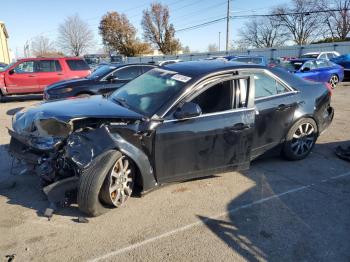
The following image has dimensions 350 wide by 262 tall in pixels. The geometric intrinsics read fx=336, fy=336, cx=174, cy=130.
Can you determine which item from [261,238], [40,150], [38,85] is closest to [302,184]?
[261,238]

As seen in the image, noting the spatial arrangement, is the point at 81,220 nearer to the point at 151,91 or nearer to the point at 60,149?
the point at 60,149

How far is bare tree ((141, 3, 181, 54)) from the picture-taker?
62.2 metres

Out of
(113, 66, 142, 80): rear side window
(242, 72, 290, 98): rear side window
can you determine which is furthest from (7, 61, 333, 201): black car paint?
(113, 66, 142, 80): rear side window

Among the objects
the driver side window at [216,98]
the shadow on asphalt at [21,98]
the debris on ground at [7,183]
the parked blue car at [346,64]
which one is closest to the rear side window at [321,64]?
the parked blue car at [346,64]

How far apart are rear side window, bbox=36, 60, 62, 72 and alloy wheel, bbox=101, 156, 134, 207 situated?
11.3 m

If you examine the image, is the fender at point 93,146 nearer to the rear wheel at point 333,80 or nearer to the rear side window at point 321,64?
the rear side window at point 321,64

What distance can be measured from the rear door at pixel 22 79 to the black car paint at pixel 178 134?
389 inches

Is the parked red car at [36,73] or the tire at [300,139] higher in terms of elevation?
the parked red car at [36,73]

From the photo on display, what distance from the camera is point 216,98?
448 centimetres

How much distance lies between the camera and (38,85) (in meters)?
13.7

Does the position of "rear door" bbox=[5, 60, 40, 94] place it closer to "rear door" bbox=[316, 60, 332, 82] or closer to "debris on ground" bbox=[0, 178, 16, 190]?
"debris on ground" bbox=[0, 178, 16, 190]

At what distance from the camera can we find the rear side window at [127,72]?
10.3 metres

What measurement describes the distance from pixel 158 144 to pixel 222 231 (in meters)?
1.22

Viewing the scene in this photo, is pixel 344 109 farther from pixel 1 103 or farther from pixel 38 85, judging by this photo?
pixel 1 103
